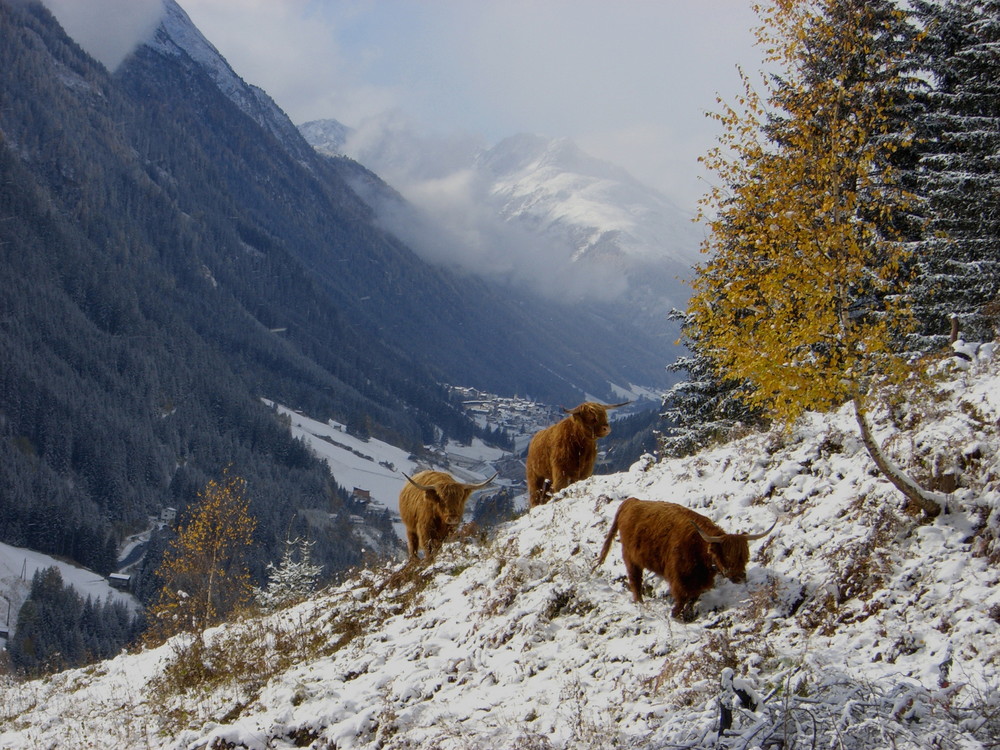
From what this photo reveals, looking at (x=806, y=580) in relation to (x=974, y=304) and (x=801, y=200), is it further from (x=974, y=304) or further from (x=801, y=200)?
(x=974, y=304)

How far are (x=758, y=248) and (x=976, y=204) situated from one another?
34.3 feet

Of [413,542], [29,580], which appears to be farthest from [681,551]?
[29,580]

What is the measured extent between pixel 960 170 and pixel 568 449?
11.3 meters

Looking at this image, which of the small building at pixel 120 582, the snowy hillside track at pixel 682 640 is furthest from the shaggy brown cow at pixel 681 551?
the small building at pixel 120 582

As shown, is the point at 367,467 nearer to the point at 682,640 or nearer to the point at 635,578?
the point at 635,578

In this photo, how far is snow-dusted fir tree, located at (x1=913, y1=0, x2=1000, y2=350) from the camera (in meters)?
14.8

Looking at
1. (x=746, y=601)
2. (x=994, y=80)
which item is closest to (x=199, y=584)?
(x=746, y=601)

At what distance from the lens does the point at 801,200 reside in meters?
8.73

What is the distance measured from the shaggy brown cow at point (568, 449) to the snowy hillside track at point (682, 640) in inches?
73.7

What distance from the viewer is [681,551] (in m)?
7.34

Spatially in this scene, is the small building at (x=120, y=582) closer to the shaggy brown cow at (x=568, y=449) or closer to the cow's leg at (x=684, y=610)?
the shaggy brown cow at (x=568, y=449)

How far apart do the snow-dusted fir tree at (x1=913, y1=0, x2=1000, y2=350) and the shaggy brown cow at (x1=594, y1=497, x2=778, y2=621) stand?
32.0 ft

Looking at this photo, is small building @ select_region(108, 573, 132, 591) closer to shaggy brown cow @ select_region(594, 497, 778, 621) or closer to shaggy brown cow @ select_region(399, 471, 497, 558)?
shaggy brown cow @ select_region(399, 471, 497, 558)

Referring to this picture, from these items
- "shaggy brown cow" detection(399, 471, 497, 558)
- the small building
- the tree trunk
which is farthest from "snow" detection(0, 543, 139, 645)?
the tree trunk
